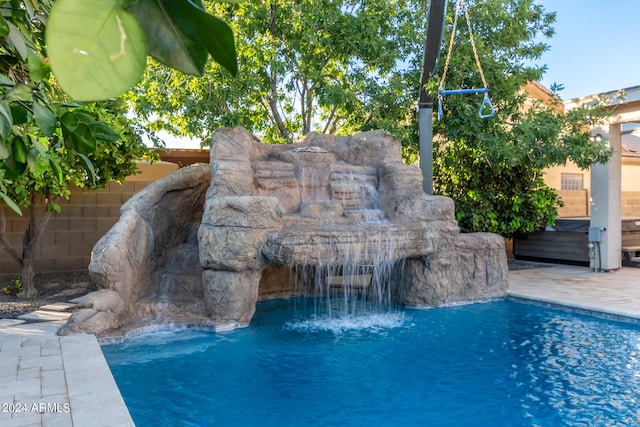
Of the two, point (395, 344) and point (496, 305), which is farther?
point (496, 305)

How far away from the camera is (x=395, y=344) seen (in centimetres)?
668

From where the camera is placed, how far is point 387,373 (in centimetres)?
567

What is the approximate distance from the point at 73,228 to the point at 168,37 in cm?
1094

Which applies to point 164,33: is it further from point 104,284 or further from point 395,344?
point 104,284

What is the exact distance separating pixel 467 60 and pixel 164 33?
431 inches

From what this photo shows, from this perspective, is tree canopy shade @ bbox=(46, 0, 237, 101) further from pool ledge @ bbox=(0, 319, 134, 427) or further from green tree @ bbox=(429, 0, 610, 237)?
green tree @ bbox=(429, 0, 610, 237)

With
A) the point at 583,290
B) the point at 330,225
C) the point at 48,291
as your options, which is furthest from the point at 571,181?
the point at 48,291

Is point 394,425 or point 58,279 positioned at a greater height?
point 58,279

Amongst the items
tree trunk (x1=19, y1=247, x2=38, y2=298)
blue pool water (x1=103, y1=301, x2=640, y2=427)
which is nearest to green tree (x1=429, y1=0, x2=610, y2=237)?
blue pool water (x1=103, y1=301, x2=640, y2=427)

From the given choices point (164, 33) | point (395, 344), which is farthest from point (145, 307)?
point (164, 33)

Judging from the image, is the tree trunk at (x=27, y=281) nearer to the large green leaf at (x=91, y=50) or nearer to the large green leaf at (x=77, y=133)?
the large green leaf at (x=77, y=133)

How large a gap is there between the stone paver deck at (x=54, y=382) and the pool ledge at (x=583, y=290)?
23.1 ft

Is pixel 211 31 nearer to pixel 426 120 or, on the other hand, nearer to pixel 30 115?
pixel 30 115

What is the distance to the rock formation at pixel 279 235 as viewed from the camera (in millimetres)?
7074
